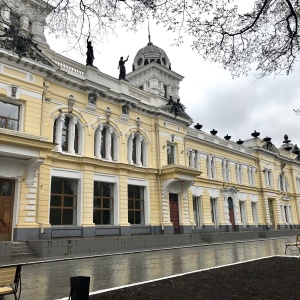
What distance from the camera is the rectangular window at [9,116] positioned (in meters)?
17.1

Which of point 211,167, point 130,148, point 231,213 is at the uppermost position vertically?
point 211,167

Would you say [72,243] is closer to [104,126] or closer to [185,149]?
[104,126]

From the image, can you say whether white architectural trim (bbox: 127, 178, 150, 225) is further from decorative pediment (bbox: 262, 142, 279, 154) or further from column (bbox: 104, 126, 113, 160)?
decorative pediment (bbox: 262, 142, 279, 154)

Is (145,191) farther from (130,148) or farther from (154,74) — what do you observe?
(154,74)

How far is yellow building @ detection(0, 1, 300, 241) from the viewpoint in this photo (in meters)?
16.8

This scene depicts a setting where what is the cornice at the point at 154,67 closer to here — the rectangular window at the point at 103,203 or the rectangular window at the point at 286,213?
the rectangular window at the point at 103,203

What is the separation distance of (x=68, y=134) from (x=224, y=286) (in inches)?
602

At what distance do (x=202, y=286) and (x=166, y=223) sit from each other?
17215mm

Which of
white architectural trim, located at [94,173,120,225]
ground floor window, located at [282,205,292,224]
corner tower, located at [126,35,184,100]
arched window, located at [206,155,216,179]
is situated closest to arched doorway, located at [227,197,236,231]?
arched window, located at [206,155,216,179]

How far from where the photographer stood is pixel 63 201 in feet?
65.0

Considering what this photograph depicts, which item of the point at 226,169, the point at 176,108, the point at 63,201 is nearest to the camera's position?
the point at 63,201


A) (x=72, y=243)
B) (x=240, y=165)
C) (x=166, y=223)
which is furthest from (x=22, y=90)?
(x=240, y=165)

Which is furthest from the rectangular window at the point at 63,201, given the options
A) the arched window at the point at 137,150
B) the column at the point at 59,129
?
the arched window at the point at 137,150

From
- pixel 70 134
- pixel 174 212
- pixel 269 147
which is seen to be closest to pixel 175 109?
pixel 174 212
